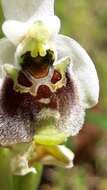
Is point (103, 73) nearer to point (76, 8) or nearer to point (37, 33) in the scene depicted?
point (76, 8)

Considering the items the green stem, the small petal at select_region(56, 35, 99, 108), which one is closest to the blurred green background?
the green stem

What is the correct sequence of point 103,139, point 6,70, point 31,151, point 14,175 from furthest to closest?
point 103,139 < point 14,175 < point 31,151 < point 6,70

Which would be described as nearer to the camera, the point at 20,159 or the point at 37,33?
the point at 37,33

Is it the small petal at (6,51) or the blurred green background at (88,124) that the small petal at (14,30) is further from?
the blurred green background at (88,124)

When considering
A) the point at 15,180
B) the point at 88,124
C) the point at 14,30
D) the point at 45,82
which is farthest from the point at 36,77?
the point at 88,124

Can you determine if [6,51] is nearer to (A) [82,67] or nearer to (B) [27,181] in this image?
(A) [82,67]

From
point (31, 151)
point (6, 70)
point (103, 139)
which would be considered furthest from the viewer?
point (103, 139)

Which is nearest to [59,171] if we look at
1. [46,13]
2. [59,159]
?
[59,159]

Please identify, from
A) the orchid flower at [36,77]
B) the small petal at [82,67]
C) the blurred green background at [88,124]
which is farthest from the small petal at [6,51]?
the blurred green background at [88,124]
